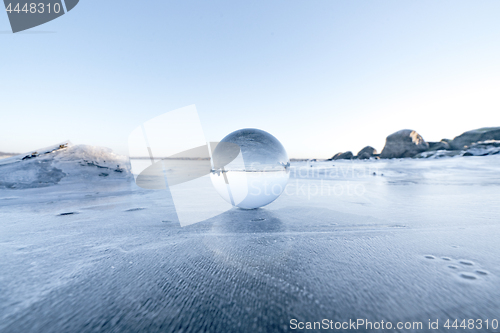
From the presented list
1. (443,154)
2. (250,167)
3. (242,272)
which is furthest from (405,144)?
(242,272)

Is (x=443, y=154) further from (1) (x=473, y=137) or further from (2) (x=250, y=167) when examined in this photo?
(2) (x=250, y=167)

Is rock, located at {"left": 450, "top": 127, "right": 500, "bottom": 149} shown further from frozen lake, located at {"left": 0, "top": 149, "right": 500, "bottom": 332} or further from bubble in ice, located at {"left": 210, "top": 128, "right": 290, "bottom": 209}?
bubble in ice, located at {"left": 210, "top": 128, "right": 290, "bottom": 209}

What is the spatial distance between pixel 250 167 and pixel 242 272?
4.55ft

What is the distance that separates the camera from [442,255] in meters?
1.31

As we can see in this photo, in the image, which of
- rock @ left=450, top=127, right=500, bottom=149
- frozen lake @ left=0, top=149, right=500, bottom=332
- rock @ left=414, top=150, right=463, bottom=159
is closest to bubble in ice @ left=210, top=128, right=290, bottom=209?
frozen lake @ left=0, top=149, right=500, bottom=332

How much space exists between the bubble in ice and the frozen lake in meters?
0.47

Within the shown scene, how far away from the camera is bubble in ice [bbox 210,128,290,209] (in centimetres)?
242

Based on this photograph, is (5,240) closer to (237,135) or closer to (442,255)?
(237,135)

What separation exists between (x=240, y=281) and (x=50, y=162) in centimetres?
712

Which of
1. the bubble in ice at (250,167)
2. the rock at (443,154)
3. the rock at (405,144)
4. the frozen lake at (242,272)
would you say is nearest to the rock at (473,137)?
the rock at (405,144)

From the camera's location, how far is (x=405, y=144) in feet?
91.5

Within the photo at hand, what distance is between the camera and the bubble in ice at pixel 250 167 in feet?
7.95

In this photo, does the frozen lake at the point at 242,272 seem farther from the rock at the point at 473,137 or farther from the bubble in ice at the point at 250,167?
the rock at the point at 473,137

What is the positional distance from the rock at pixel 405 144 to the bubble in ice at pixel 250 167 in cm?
3333
